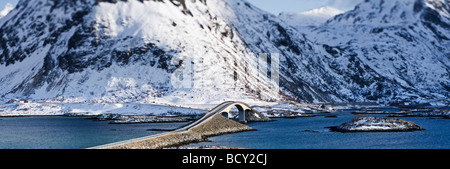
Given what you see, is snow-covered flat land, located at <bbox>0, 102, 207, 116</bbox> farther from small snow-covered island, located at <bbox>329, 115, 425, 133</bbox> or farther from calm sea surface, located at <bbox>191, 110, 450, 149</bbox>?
calm sea surface, located at <bbox>191, 110, 450, 149</bbox>

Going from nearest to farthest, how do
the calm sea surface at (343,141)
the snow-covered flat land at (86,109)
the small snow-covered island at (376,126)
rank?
the calm sea surface at (343,141), the small snow-covered island at (376,126), the snow-covered flat land at (86,109)

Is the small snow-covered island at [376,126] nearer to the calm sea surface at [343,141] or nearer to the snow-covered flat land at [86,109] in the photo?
the calm sea surface at [343,141]

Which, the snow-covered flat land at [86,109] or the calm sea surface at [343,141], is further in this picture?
the snow-covered flat land at [86,109]

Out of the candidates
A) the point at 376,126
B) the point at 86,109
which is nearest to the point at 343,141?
the point at 376,126

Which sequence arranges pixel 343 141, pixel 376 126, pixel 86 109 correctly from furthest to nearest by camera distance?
pixel 86 109 < pixel 376 126 < pixel 343 141

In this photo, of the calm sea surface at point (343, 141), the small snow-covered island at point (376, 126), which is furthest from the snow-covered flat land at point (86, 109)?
the calm sea surface at point (343, 141)

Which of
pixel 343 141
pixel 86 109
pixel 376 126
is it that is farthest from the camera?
pixel 86 109

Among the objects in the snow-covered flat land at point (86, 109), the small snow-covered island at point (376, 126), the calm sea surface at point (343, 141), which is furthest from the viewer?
the snow-covered flat land at point (86, 109)

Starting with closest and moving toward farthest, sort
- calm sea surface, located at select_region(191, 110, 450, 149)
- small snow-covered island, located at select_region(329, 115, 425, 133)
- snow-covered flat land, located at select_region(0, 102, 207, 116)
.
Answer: calm sea surface, located at select_region(191, 110, 450, 149), small snow-covered island, located at select_region(329, 115, 425, 133), snow-covered flat land, located at select_region(0, 102, 207, 116)

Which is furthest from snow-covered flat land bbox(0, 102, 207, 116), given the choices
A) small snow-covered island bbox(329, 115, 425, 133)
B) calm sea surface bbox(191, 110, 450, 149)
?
calm sea surface bbox(191, 110, 450, 149)

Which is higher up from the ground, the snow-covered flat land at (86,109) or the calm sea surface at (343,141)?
the snow-covered flat land at (86,109)

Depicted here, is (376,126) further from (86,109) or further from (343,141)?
(86,109)
